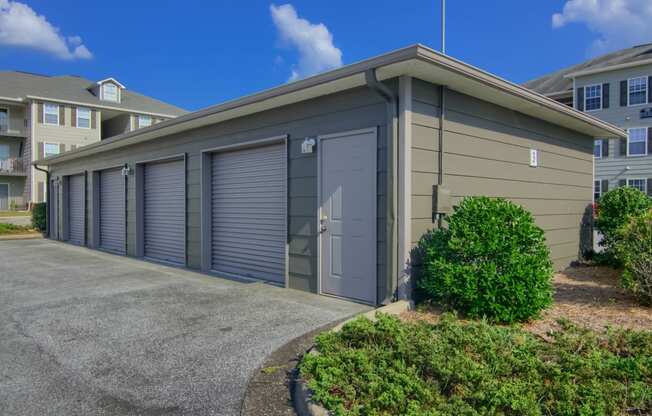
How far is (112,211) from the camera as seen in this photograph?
11.5m

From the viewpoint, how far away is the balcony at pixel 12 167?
25.5 meters

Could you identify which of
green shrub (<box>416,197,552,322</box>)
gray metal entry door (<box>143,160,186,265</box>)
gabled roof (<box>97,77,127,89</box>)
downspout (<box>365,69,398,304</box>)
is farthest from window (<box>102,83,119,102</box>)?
green shrub (<box>416,197,552,322</box>)

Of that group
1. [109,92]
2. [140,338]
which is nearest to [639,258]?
[140,338]

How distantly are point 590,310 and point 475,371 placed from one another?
268 cm

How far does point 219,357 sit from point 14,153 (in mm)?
29552

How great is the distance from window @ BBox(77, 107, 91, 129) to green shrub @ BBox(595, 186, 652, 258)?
2711 cm

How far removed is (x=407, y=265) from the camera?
4773 millimetres

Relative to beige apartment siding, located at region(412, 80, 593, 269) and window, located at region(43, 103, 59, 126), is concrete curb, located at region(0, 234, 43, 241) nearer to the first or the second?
window, located at region(43, 103, 59, 126)

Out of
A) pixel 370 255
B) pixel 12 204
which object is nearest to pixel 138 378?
pixel 370 255

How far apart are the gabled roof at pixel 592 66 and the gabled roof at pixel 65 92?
23.3 meters

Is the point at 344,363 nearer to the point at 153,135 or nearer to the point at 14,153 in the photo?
the point at 153,135

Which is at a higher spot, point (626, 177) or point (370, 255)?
point (626, 177)

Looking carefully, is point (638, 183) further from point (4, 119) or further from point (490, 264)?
point (4, 119)

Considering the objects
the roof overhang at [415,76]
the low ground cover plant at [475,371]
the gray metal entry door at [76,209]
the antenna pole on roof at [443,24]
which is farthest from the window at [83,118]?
the low ground cover plant at [475,371]
